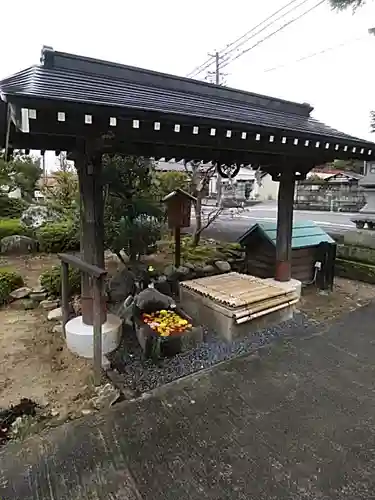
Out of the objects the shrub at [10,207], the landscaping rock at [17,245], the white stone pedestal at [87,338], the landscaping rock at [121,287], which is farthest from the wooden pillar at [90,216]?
the shrub at [10,207]

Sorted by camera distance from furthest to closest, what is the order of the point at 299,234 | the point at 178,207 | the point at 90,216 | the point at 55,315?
the point at 299,234 → the point at 178,207 → the point at 55,315 → the point at 90,216

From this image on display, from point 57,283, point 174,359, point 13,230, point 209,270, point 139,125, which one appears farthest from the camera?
point 13,230

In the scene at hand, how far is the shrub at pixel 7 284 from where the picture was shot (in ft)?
15.5

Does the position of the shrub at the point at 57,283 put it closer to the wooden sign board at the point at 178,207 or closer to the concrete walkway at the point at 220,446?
the wooden sign board at the point at 178,207

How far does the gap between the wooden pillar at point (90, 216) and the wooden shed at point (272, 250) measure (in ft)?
8.92

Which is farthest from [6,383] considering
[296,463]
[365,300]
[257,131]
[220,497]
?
[365,300]

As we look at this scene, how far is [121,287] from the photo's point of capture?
15.0ft

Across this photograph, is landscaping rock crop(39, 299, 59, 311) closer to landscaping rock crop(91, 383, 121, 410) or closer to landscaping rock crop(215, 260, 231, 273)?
landscaping rock crop(91, 383, 121, 410)

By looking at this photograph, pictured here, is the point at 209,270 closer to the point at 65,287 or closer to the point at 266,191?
the point at 65,287

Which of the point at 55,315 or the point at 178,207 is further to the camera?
the point at 178,207

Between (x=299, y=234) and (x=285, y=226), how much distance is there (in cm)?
87

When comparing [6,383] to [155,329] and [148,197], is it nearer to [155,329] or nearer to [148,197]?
[155,329]

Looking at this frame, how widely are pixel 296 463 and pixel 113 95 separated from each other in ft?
9.28

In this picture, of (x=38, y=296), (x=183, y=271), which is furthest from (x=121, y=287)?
(x=38, y=296)
